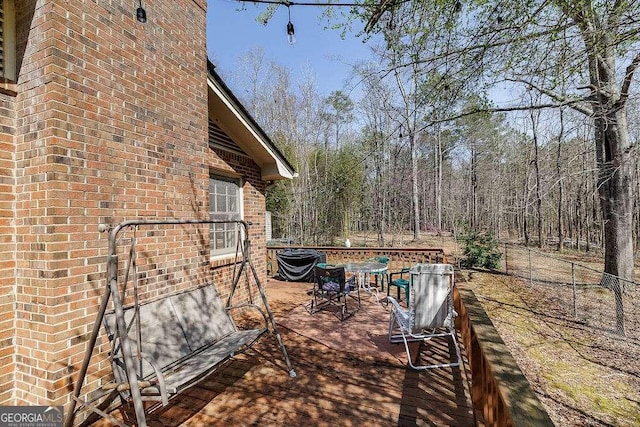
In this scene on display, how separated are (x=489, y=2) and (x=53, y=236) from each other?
16.0 feet

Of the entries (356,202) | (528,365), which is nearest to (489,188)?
(356,202)

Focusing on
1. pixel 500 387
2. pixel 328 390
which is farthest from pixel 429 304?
pixel 500 387

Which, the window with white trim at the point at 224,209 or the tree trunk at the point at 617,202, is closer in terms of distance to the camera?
the window with white trim at the point at 224,209

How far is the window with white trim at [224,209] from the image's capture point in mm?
5375

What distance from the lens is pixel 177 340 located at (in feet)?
9.96

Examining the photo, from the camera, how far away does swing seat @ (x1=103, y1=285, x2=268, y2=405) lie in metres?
2.42

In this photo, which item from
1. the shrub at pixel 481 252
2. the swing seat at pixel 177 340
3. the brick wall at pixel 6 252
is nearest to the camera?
the swing seat at pixel 177 340

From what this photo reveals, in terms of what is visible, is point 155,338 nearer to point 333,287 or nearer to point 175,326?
point 175,326

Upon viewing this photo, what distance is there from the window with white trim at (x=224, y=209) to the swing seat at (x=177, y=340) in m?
1.82

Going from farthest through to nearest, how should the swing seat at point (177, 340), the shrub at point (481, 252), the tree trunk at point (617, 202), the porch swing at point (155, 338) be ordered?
the shrub at point (481, 252) < the tree trunk at point (617, 202) < the swing seat at point (177, 340) < the porch swing at point (155, 338)

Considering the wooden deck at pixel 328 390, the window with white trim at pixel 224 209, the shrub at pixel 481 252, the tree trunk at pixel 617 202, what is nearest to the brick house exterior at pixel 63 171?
the wooden deck at pixel 328 390

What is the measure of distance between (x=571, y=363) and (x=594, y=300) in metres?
3.88

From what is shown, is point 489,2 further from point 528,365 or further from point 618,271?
point 618,271

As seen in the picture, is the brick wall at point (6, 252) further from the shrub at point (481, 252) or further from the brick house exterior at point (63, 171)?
the shrub at point (481, 252)
